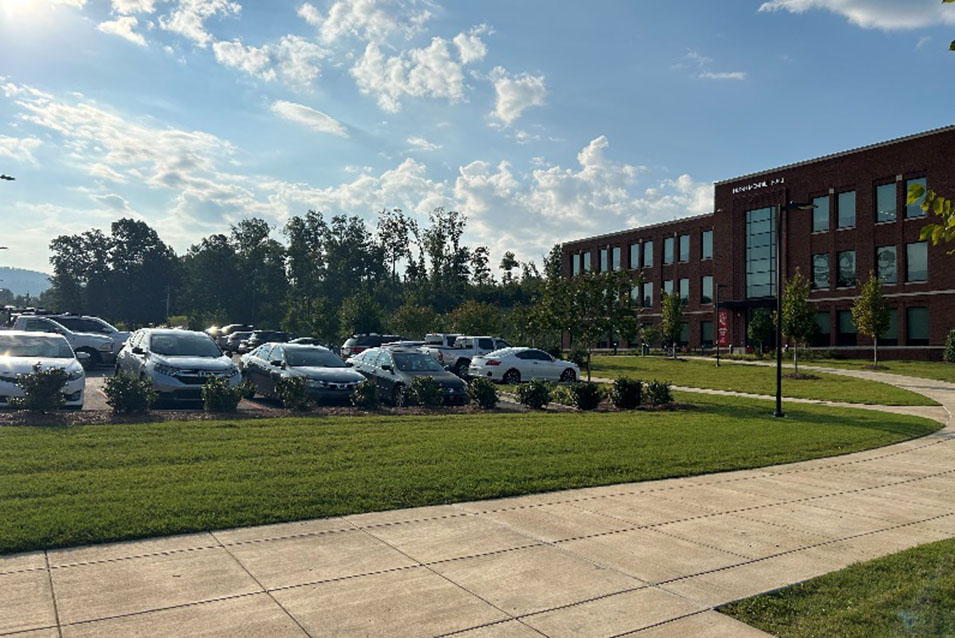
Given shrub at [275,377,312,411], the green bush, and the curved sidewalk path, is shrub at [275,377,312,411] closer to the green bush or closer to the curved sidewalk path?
the curved sidewalk path

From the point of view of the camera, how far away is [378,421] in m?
14.7

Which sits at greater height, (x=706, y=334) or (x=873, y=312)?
(x=873, y=312)

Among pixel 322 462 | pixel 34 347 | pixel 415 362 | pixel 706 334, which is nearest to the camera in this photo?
pixel 322 462

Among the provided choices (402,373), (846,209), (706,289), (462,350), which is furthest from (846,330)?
(402,373)

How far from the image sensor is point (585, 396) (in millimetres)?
19703

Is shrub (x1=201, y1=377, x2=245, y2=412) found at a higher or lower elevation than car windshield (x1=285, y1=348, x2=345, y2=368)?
lower

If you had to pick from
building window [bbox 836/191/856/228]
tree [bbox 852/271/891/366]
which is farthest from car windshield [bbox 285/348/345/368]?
building window [bbox 836/191/856/228]

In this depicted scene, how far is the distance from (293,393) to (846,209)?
1834 inches

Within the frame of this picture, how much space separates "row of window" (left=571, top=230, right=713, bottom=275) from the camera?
6425cm

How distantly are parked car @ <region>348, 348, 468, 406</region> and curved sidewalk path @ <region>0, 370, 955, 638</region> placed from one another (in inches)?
387

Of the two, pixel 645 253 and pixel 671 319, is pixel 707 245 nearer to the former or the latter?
pixel 645 253

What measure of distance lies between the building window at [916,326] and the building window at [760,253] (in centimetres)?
1094

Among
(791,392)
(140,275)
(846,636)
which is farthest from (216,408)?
(140,275)

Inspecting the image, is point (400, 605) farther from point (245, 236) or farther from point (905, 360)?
point (245, 236)
